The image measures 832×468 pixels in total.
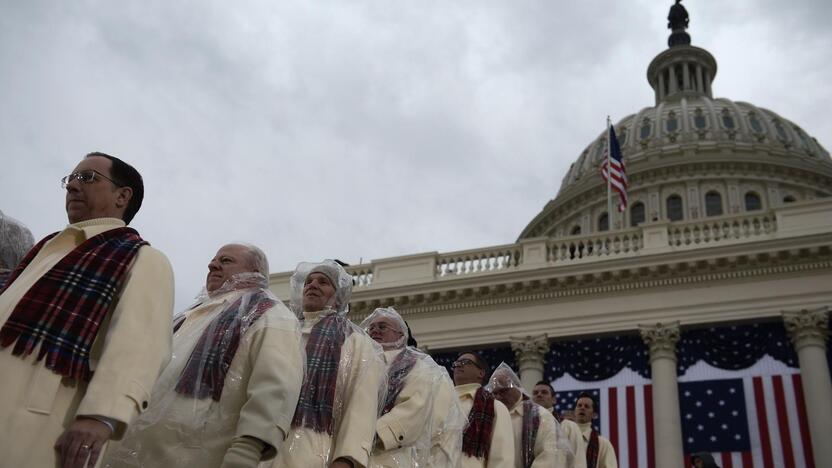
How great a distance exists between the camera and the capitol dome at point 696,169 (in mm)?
43312

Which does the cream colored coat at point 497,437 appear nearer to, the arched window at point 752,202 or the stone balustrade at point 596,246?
the stone balustrade at point 596,246

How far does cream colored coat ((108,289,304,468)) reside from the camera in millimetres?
3646

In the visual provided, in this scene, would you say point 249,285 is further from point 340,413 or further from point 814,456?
point 814,456

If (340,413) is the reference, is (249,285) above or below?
above

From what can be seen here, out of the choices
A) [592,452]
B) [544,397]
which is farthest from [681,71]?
[544,397]

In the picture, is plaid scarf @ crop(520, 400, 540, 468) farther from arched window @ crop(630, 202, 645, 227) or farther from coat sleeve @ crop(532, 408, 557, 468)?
arched window @ crop(630, 202, 645, 227)

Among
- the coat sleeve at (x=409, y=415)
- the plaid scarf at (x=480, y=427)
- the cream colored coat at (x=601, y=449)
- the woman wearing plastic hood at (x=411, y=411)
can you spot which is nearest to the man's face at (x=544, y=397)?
the cream colored coat at (x=601, y=449)

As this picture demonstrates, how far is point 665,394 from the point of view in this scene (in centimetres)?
1897

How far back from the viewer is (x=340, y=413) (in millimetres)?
4527

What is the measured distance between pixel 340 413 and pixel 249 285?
86 cm

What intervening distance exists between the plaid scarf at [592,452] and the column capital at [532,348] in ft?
40.7

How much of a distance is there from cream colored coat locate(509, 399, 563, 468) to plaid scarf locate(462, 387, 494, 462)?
2.14ft

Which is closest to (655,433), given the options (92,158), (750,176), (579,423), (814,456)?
(814,456)

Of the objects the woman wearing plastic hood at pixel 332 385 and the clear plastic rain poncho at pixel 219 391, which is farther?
the woman wearing plastic hood at pixel 332 385
